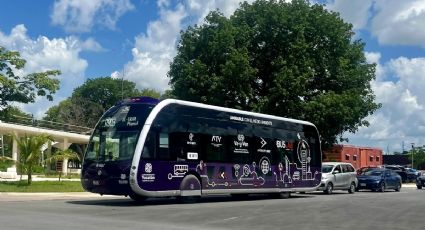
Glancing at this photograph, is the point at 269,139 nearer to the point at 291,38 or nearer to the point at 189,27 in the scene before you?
the point at 291,38

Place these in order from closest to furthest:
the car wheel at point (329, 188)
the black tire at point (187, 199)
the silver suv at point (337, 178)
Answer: the black tire at point (187, 199) → the silver suv at point (337, 178) → the car wheel at point (329, 188)

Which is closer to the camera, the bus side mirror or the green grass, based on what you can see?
the bus side mirror

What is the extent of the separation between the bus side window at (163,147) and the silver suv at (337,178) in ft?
45.4

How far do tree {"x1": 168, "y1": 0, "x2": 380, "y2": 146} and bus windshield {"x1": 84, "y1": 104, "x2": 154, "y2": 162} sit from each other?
20.0 meters

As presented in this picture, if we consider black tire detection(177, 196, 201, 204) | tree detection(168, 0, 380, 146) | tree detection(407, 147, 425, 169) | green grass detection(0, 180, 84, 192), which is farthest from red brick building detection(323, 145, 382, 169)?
black tire detection(177, 196, 201, 204)

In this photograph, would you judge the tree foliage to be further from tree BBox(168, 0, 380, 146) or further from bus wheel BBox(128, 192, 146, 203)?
Answer: bus wheel BBox(128, 192, 146, 203)

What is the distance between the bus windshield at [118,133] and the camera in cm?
1939

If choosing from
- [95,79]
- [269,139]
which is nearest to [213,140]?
[269,139]

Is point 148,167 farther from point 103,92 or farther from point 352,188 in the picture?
point 103,92

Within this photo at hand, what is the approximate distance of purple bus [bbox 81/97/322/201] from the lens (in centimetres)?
1920

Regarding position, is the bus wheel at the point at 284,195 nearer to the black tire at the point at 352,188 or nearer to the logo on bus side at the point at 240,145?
the logo on bus side at the point at 240,145

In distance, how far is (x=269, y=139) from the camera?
2550 cm

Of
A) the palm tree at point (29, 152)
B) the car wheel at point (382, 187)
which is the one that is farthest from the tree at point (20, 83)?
the car wheel at point (382, 187)

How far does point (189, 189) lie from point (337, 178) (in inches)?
552
